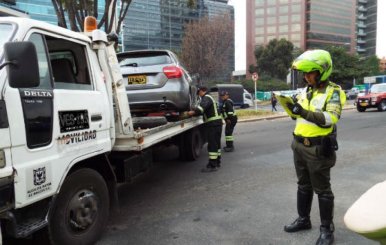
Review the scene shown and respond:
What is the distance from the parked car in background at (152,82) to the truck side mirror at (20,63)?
143 inches

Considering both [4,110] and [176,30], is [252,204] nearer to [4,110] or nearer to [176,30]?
[4,110]

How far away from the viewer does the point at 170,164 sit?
7742 millimetres

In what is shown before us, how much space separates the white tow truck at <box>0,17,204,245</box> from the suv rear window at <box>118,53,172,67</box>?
6.92ft

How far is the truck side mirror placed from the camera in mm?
2562

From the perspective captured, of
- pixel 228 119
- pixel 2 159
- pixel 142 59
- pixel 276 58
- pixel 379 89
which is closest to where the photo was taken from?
pixel 2 159

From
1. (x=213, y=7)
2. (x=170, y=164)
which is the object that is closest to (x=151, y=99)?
(x=170, y=164)

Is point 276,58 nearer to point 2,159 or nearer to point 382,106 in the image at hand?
point 382,106

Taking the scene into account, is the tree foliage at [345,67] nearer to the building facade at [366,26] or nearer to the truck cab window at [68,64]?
the truck cab window at [68,64]

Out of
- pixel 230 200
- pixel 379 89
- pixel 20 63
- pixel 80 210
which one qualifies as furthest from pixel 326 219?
pixel 379 89

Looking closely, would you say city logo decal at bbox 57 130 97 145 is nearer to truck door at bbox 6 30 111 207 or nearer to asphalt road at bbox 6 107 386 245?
truck door at bbox 6 30 111 207

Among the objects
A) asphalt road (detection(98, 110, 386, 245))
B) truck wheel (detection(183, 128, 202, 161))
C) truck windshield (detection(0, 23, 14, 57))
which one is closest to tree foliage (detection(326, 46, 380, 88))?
asphalt road (detection(98, 110, 386, 245))

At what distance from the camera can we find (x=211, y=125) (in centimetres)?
724

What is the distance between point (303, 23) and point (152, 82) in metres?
111

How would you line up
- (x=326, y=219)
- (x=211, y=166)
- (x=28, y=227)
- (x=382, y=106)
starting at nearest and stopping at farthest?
(x=28, y=227) → (x=326, y=219) → (x=211, y=166) → (x=382, y=106)
